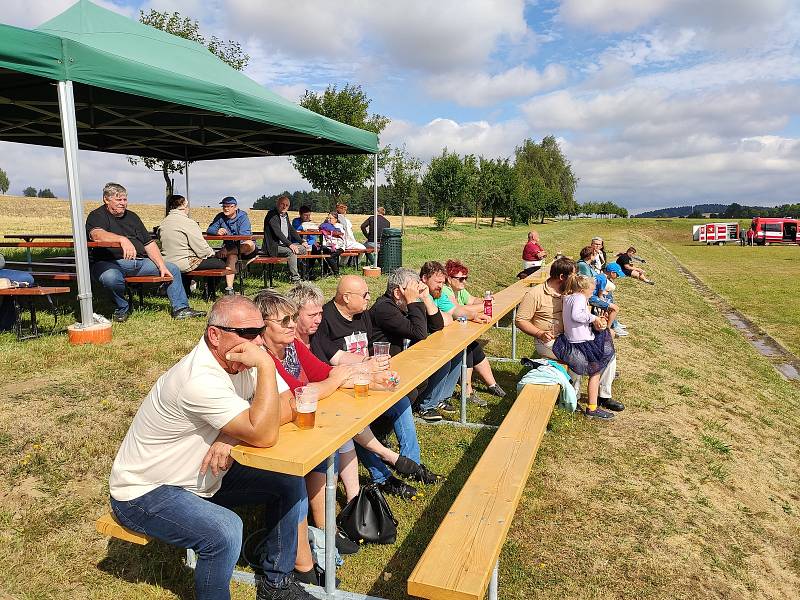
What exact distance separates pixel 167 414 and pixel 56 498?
1470 millimetres

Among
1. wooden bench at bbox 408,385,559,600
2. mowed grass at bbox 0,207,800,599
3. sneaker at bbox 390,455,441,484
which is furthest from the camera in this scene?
sneaker at bbox 390,455,441,484

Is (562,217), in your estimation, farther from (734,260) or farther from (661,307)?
(661,307)

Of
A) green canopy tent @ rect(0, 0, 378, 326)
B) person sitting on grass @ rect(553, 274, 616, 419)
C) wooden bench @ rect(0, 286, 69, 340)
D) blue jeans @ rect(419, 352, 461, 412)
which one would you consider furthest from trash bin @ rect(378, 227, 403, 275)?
wooden bench @ rect(0, 286, 69, 340)

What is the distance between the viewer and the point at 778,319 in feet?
44.0

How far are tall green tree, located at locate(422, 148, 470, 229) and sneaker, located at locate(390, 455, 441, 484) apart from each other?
35.6 metres

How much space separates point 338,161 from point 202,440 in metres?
20.5

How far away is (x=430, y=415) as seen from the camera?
5117 mm

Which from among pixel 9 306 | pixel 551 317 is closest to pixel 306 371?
pixel 551 317

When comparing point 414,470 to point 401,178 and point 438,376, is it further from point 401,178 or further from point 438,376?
point 401,178

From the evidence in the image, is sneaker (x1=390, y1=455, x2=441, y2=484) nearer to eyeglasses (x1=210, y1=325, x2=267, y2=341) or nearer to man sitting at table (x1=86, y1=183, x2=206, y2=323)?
eyeglasses (x1=210, y1=325, x2=267, y2=341)

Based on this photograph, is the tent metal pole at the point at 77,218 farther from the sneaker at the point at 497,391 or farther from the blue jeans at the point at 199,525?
the sneaker at the point at 497,391

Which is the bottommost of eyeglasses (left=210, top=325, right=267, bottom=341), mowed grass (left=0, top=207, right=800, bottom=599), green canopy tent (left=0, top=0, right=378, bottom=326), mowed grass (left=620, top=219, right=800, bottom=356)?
→ mowed grass (left=620, top=219, right=800, bottom=356)

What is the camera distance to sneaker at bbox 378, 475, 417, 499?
12.4 ft

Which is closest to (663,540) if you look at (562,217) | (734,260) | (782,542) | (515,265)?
(782,542)
